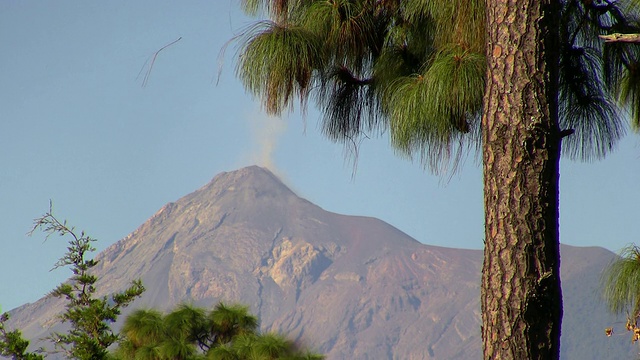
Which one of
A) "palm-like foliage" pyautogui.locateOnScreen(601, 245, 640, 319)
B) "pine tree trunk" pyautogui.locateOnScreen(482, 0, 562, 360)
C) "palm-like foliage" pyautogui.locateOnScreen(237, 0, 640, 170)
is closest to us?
"pine tree trunk" pyautogui.locateOnScreen(482, 0, 562, 360)

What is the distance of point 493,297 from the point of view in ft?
8.13

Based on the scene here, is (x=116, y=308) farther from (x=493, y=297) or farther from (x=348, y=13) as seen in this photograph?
(x=493, y=297)

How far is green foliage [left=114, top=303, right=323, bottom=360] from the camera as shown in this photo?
7.47 m

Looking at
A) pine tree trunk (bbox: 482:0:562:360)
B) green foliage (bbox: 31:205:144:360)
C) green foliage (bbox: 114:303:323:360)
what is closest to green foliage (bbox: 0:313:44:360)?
green foliage (bbox: 31:205:144:360)

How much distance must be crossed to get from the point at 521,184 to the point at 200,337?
651cm

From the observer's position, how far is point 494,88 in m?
2.61

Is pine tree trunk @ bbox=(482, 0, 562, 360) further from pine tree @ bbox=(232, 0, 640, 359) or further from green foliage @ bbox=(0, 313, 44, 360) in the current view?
green foliage @ bbox=(0, 313, 44, 360)

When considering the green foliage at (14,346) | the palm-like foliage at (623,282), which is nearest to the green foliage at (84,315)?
the green foliage at (14,346)

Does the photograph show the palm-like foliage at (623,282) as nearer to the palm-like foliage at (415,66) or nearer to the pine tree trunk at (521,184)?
the palm-like foliage at (415,66)

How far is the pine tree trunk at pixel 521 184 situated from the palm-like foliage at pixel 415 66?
2.54 feet

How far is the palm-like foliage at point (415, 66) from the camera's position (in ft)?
11.6

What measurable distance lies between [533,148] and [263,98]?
Result: 5.73ft

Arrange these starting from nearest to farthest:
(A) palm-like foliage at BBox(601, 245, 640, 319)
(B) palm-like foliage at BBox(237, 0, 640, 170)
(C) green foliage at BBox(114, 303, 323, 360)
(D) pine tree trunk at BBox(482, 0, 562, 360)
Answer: (D) pine tree trunk at BBox(482, 0, 562, 360) < (B) palm-like foliage at BBox(237, 0, 640, 170) < (A) palm-like foliage at BBox(601, 245, 640, 319) < (C) green foliage at BBox(114, 303, 323, 360)

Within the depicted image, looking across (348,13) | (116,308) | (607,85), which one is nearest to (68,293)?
(116,308)
